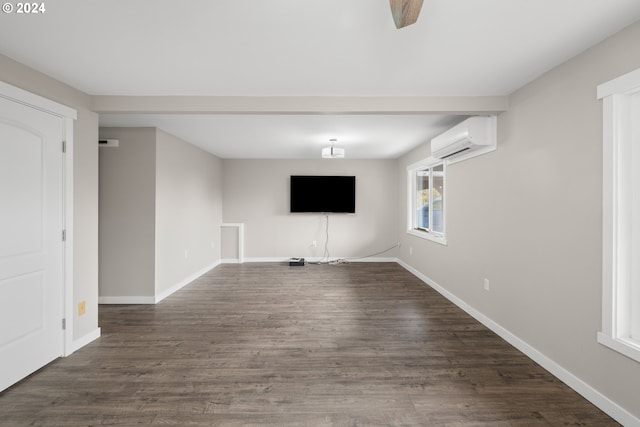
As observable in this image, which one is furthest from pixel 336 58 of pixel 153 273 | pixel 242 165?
pixel 242 165

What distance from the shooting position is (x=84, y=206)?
2.77m

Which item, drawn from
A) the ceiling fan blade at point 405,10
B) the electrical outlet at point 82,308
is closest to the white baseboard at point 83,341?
the electrical outlet at point 82,308

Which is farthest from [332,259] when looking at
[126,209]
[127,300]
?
[126,209]

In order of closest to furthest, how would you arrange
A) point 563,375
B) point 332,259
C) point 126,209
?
point 563,375 → point 126,209 → point 332,259

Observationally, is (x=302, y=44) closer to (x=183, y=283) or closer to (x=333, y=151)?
(x=333, y=151)

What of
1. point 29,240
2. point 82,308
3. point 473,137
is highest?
point 473,137

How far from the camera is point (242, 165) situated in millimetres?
6707

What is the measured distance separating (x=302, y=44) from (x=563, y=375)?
2973 mm

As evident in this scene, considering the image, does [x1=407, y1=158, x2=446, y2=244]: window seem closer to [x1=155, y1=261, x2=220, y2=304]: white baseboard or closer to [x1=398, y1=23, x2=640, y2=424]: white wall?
[x1=398, y1=23, x2=640, y2=424]: white wall

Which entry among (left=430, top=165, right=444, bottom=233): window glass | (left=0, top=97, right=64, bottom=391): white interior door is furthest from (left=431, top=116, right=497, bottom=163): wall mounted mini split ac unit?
(left=0, top=97, right=64, bottom=391): white interior door

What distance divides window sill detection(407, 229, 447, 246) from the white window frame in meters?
2.42

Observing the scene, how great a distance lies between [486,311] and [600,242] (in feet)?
5.05

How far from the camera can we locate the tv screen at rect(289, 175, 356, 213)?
21.8 ft

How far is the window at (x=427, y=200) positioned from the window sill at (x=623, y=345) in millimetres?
2444
